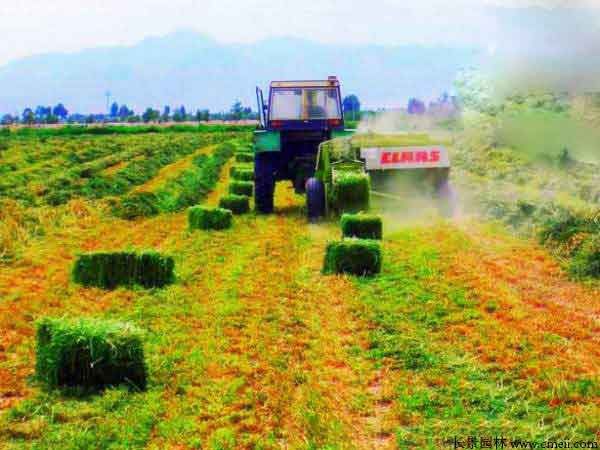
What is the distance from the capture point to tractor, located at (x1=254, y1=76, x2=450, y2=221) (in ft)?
50.9

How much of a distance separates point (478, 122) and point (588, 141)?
27.8 feet

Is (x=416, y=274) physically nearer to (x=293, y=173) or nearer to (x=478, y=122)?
(x=293, y=173)

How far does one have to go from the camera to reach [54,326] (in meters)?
6.69

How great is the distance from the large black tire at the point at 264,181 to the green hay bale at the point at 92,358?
11.5 metres

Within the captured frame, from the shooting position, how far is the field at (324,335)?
5672 mm

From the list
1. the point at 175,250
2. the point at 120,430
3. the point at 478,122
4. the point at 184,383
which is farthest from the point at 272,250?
the point at 478,122

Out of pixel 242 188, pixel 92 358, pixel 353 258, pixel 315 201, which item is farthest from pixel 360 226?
pixel 242 188

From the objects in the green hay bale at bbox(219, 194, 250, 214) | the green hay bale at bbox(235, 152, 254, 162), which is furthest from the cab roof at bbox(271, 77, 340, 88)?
the green hay bale at bbox(235, 152, 254, 162)

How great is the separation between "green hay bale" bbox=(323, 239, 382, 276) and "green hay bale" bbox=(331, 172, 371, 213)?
392 centimetres

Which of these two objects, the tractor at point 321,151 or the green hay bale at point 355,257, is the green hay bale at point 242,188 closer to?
the tractor at point 321,151

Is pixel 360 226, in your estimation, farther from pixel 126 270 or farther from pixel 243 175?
pixel 243 175

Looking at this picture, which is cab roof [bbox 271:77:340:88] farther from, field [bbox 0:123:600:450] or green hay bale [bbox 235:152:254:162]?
green hay bale [bbox 235:152:254:162]

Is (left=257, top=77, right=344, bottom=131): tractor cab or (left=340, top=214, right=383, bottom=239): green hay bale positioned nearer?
(left=340, top=214, right=383, bottom=239): green hay bale

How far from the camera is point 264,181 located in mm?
18016
